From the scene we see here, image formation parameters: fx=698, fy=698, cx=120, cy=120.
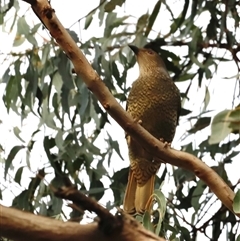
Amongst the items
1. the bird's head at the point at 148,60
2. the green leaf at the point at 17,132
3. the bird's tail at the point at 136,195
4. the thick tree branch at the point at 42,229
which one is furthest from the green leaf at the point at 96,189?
the thick tree branch at the point at 42,229

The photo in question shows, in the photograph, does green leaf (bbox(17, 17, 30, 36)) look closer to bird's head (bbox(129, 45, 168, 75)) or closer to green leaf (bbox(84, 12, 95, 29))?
green leaf (bbox(84, 12, 95, 29))

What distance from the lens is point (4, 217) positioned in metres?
0.97

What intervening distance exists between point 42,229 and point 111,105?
73cm

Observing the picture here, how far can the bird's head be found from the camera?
2.96 meters

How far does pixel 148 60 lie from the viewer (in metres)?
2.96

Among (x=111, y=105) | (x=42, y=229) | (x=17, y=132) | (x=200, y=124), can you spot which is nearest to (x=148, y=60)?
(x=200, y=124)

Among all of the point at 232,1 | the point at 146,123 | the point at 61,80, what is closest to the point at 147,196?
the point at 146,123

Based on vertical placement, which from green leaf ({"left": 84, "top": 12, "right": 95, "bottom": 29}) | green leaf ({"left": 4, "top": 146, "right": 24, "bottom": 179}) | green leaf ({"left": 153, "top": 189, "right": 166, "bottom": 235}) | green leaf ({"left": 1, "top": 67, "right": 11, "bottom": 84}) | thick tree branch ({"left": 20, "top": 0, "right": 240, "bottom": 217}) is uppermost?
green leaf ({"left": 84, "top": 12, "right": 95, "bottom": 29})

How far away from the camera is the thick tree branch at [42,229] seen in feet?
3.16

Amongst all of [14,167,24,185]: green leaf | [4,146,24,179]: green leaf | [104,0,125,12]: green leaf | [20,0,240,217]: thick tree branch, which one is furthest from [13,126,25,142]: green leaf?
[20,0,240,217]: thick tree branch

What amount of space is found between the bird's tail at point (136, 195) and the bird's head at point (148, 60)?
0.46m

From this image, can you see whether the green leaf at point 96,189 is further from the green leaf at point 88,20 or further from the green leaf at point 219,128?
the green leaf at point 219,128

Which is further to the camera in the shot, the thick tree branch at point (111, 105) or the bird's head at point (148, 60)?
the bird's head at point (148, 60)

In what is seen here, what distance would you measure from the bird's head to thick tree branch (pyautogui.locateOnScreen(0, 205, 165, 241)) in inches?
78.8
